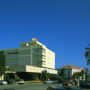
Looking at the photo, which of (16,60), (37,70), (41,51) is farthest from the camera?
(16,60)

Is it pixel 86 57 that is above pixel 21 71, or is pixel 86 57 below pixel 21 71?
above

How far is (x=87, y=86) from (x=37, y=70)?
53.6 metres

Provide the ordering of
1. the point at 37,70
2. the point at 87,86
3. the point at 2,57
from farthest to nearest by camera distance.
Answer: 1. the point at 37,70
2. the point at 2,57
3. the point at 87,86

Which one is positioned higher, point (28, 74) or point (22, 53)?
point (22, 53)

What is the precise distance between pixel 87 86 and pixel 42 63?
67.0 m

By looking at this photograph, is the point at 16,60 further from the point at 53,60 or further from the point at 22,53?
the point at 53,60

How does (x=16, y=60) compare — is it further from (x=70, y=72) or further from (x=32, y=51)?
(x=70, y=72)

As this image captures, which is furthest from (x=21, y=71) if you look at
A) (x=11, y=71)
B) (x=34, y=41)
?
(x=34, y=41)

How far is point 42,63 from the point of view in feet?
311

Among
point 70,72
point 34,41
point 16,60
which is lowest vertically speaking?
point 70,72

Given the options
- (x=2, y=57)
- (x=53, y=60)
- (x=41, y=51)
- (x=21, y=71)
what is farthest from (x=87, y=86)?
(x=53, y=60)

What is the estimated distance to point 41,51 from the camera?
94.4 m

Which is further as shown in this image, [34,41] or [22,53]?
[34,41]

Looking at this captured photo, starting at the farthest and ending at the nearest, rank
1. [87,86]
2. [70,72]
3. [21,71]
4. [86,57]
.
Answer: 1. [70,72]
2. [21,71]
3. [86,57]
4. [87,86]
